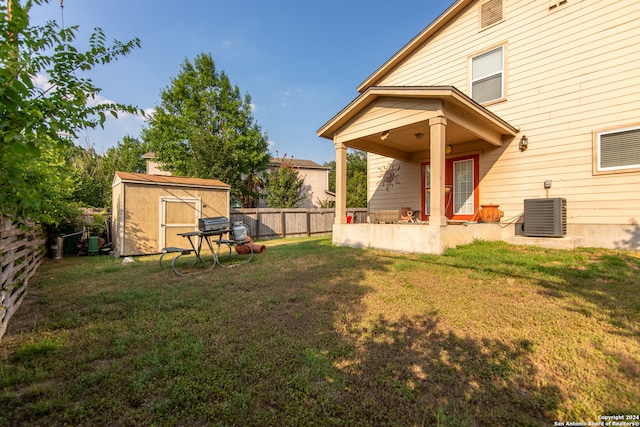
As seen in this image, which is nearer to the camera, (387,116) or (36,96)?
(36,96)

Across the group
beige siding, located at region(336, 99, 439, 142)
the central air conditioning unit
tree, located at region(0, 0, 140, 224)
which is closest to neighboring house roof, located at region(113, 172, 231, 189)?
beige siding, located at region(336, 99, 439, 142)

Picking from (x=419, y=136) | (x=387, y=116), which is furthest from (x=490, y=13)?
(x=387, y=116)

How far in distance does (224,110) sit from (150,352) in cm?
2148

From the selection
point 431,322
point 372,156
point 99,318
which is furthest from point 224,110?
point 431,322

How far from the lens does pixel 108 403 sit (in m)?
1.80

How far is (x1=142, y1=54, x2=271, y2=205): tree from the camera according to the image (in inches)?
791

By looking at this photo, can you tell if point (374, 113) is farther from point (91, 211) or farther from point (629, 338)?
point (91, 211)

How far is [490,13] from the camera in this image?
823 centimetres

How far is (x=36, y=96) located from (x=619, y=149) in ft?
31.2

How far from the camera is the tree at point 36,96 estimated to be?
1539mm

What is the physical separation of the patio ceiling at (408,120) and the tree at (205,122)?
12.9 meters

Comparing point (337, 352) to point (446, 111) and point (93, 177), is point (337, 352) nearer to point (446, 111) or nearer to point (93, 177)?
point (446, 111)

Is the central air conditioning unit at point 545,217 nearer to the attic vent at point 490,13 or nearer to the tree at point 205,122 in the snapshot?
the attic vent at point 490,13

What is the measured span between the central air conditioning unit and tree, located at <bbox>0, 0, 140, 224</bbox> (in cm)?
800
